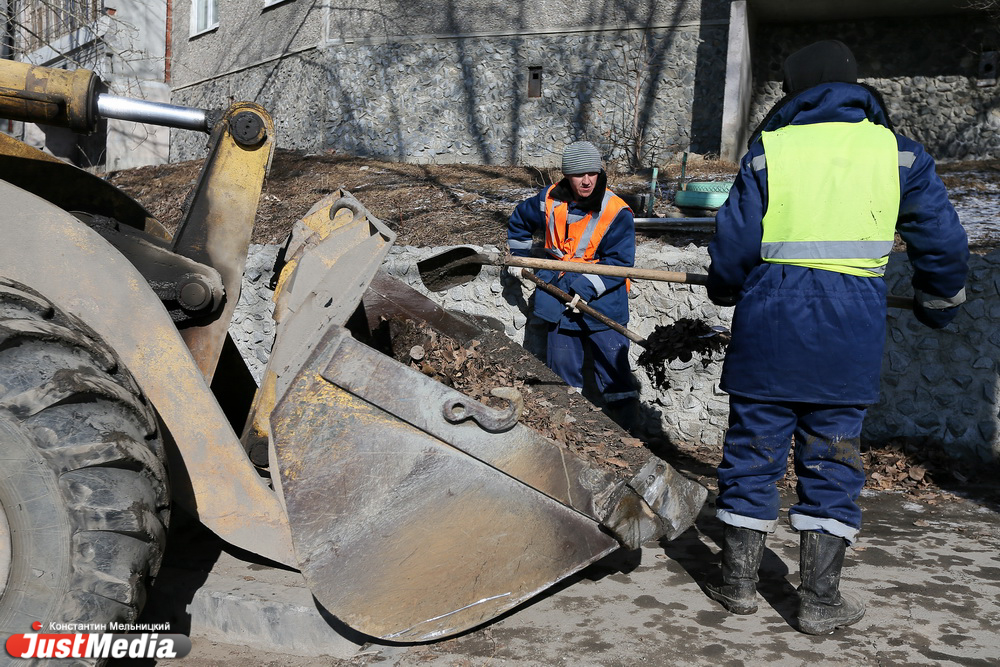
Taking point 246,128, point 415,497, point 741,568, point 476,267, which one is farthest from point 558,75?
point 415,497

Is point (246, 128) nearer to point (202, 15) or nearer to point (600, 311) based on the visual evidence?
point (600, 311)

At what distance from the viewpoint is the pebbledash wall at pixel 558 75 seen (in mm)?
10750

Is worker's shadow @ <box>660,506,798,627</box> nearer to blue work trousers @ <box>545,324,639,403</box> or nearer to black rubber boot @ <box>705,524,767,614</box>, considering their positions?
black rubber boot @ <box>705,524,767,614</box>

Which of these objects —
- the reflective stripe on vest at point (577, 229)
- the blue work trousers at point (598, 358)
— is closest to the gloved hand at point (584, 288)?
the reflective stripe on vest at point (577, 229)

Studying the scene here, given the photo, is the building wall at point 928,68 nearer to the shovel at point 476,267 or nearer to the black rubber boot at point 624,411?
the black rubber boot at point 624,411

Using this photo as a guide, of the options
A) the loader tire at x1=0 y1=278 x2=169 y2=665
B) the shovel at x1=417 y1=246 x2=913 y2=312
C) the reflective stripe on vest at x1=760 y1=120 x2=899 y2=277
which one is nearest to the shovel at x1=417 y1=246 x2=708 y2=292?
the shovel at x1=417 y1=246 x2=913 y2=312

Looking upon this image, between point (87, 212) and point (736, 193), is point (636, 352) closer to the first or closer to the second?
point (736, 193)

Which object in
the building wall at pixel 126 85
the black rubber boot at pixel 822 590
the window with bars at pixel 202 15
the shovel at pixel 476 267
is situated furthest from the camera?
the window with bars at pixel 202 15

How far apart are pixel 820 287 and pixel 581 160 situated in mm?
2149

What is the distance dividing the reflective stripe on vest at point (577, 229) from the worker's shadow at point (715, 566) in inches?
66.2

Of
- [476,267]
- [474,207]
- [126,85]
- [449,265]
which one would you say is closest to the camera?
[449,265]

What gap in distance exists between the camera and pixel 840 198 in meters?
2.59

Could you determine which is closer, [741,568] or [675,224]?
[741,568]

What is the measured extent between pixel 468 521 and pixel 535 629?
1.64 ft
